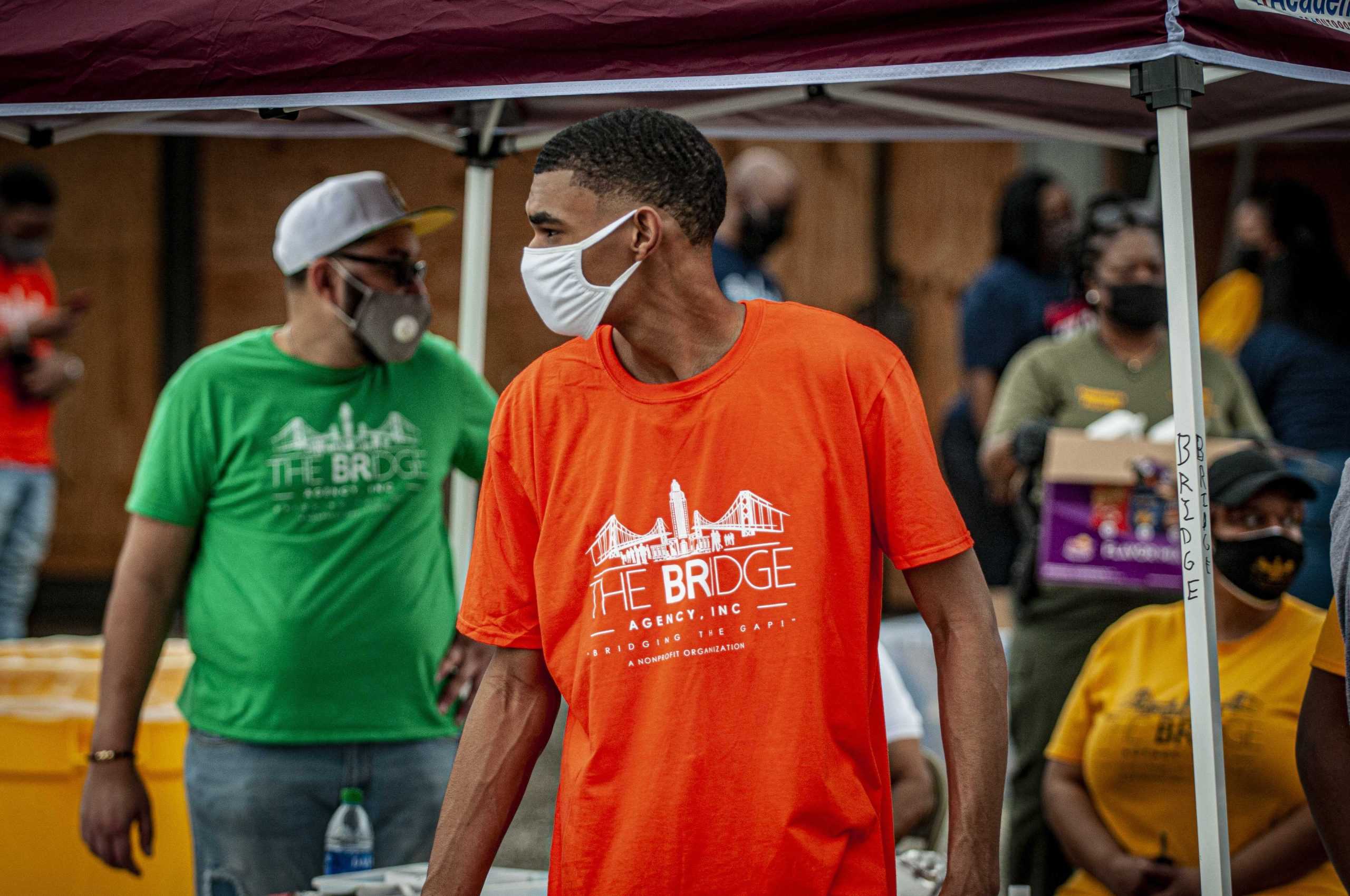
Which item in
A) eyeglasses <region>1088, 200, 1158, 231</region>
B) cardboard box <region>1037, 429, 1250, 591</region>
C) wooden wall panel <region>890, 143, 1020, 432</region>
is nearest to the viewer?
cardboard box <region>1037, 429, 1250, 591</region>

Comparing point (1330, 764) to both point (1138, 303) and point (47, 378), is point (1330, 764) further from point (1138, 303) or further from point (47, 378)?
point (47, 378)

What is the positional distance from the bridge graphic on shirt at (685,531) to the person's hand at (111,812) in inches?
73.5

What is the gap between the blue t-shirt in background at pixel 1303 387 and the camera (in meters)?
5.45

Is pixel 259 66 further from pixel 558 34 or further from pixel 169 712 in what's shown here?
pixel 169 712

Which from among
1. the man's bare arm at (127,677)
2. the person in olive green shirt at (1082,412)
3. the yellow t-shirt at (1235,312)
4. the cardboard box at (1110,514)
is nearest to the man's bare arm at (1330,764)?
the cardboard box at (1110,514)

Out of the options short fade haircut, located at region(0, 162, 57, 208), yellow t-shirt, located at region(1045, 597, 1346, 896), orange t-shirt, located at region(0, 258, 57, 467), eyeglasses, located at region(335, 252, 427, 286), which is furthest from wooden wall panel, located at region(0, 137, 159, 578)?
yellow t-shirt, located at region(1045, 597, 1346, 896)

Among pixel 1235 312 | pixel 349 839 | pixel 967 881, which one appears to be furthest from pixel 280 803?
pixel 1235 312

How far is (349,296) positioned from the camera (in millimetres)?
3744

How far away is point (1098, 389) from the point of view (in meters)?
4.80

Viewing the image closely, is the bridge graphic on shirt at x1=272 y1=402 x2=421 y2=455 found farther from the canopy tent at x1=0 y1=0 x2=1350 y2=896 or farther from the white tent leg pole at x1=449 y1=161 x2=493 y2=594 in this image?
the canopy tent at x1=0 y1=0 x2=1350 y2=896

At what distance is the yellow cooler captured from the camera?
425 centimetres

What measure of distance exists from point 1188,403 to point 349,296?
6.87 feet

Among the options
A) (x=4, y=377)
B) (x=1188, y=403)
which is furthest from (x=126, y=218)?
(x=1188, y=403)

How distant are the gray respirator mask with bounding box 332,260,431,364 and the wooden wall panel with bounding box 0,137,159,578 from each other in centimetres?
581
